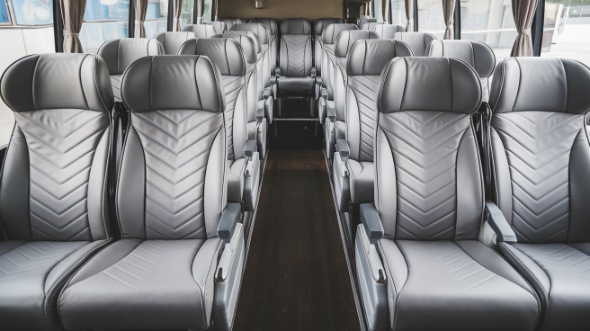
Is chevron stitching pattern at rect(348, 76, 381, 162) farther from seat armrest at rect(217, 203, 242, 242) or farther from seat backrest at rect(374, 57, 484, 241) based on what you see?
seat armrest at rect(217, 203, 242, 242)

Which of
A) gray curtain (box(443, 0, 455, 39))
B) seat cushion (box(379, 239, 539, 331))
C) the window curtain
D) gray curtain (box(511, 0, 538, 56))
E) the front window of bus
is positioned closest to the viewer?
seat cushion (box(379, 239, 539, 331))

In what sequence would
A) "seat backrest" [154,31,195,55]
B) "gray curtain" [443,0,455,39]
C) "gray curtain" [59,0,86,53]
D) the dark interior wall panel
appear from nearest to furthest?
"gray curtain" [59,0,86,53] < "seat backrest" [154,31,195,55] < "gray curtain" [443,0,455,39] < the dark interior wall panel

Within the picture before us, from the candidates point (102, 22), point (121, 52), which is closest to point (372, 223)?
point (121, 52)

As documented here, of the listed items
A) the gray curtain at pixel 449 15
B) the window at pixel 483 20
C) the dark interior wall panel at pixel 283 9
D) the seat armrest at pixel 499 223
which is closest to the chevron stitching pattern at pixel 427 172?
the seat armrest at pixel 499 223

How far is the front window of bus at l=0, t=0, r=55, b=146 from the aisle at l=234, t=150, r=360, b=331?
1722 mm

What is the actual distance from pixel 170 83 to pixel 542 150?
6.10 feet

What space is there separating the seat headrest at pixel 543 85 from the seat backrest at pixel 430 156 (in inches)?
7.5

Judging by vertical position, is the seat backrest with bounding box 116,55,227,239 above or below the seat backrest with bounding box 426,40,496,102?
below

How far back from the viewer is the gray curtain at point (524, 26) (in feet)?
10.8

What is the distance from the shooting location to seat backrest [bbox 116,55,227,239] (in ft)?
6.21

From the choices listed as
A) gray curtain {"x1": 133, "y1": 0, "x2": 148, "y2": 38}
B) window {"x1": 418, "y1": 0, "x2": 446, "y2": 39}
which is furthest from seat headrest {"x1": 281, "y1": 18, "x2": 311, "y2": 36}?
gray curtain {"x1": 133, "y1": 0, "x2": 148, "y2": 38}

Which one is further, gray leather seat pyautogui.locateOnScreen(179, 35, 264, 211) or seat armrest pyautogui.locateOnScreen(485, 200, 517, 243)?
gray leather seat pyautogui.locateOnScreen(179, 35, 264, 211)

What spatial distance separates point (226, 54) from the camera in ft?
9.46

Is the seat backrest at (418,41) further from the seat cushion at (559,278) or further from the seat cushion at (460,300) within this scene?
the seat cushion at (460,300)
